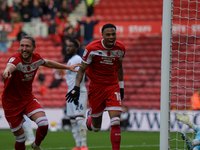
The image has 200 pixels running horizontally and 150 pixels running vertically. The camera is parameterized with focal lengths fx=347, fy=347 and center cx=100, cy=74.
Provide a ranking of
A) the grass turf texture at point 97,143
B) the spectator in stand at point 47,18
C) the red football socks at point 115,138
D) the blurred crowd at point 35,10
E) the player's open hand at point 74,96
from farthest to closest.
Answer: the blurred crowd at point 35,10, the spectator in stand at point 47,18, the grass turf texture at point 97,143, the player's open hand at point 74,96, the red football socks at point 115,138

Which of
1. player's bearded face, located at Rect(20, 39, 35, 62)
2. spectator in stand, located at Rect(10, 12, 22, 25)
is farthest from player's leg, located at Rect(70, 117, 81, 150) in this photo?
spectator in stand, located at Rect(10, 12, 22, 25)

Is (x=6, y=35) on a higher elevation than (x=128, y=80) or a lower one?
higher

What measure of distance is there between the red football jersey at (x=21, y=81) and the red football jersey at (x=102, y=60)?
86cm

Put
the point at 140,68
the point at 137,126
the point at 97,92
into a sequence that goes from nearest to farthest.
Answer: the point at 97,92 < the point at 137,126 < the point at 140,68

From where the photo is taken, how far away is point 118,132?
5602 millimetres

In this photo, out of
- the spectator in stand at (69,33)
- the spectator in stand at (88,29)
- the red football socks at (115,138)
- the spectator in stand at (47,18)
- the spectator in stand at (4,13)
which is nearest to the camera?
the red football socks at (115,138)

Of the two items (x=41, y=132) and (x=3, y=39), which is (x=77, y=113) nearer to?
(x=41, y=132)

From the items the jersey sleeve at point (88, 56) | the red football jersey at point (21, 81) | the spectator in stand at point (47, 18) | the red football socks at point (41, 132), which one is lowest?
the red football socks at point (41, 132)

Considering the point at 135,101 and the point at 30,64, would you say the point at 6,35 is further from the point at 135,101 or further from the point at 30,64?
the point at 30,64

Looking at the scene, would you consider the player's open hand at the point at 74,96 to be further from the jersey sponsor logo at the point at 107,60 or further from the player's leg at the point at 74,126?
the player's leg at the point at 74,126

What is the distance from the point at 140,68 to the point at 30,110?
452 inches

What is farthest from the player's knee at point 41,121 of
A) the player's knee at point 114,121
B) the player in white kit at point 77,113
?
the player in white kit at point 77,113

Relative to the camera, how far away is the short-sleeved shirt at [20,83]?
5.60 m

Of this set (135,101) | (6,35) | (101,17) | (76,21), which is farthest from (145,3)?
(6,35)
